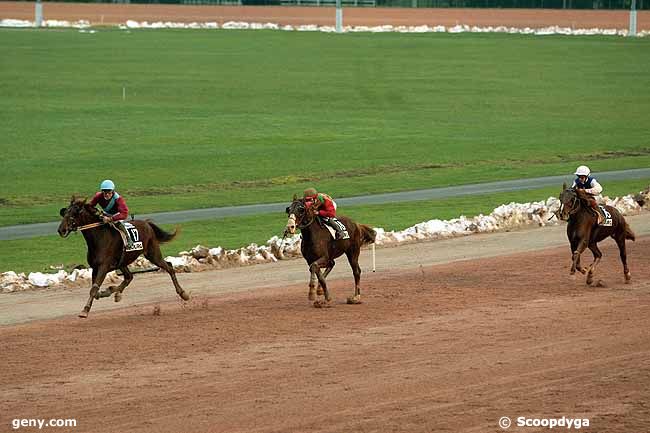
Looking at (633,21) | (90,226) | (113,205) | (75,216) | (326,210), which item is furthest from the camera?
(633,21)

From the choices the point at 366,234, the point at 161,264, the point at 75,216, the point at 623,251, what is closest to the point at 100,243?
the point at 75,216

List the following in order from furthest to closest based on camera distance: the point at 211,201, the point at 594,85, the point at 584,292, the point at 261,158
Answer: the point at 594,85 < the point at 261,158 < the point at 211,201 < the point at 584,292

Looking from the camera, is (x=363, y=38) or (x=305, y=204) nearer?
(x=305, y=204)

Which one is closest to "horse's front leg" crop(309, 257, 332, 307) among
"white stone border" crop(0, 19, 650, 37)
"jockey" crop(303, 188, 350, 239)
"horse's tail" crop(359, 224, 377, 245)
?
"jockey" crop(303, 188, 350, 239)

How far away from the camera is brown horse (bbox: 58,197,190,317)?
21.8 metres

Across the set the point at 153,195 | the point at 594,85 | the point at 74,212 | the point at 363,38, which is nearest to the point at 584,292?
the point at 74,212

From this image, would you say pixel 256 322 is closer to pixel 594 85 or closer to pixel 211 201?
pixel 211 201

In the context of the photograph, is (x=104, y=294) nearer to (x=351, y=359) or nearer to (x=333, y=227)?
(x=333, y=227)

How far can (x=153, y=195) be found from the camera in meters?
40.9

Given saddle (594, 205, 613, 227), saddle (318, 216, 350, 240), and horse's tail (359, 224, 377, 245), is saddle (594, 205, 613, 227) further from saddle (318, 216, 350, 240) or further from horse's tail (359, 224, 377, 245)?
saddle (318, 216, 350, 240)

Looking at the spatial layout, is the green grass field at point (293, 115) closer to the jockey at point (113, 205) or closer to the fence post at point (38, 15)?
the jockey at point (113, 205)

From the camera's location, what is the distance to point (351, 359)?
19.6 meters

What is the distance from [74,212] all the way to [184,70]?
59908 millimetres

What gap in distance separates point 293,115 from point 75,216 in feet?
138
